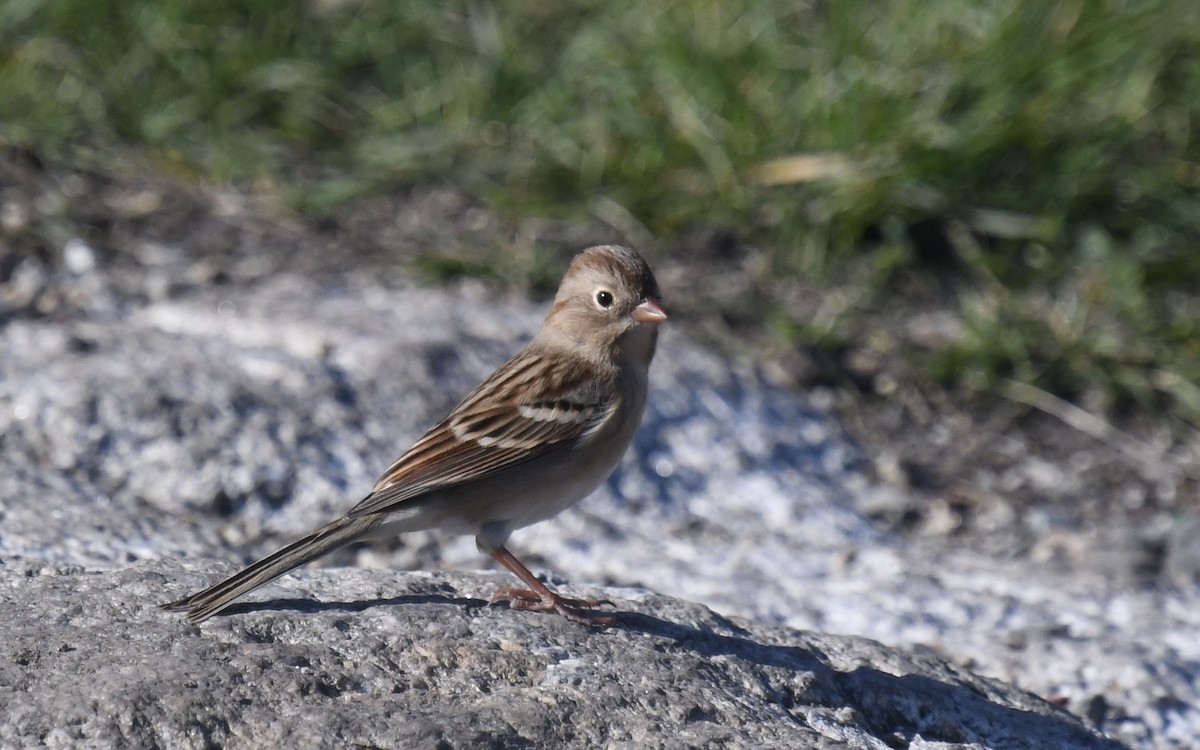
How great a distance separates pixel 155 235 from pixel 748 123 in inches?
102

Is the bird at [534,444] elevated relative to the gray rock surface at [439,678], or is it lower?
elevated

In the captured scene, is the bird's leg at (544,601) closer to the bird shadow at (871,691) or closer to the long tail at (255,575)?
the bird shadow at (871,691)

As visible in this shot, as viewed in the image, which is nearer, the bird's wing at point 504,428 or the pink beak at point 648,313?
the bird's wing at point 504,428

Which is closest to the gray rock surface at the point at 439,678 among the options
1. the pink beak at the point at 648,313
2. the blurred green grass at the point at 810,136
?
the pink beak at the point at 648,313

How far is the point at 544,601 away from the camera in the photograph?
3.68m

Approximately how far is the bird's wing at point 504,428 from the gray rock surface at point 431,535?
25 cm

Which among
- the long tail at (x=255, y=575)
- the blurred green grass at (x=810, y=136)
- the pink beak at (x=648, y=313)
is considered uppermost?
the blurred green grass at (x=810, y=136)

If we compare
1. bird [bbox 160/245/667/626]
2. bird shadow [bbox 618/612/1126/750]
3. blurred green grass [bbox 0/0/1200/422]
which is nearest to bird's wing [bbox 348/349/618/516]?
bird [bbox 160/245/667/626]

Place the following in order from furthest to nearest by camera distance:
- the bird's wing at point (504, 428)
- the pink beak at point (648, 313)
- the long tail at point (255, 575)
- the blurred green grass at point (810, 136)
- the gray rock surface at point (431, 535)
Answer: the blurred green grass at point (810, 136) → the pink beak at point (648, 313) → the bird's wing at point (504, 428) → the gray rock surface at point (431, 535) → the long tail at point (255, 575)

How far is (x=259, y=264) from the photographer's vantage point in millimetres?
6254

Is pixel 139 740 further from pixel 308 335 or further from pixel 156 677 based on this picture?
pixel 308 335

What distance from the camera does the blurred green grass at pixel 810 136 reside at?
256 inches

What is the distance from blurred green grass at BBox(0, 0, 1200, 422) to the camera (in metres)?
6.50

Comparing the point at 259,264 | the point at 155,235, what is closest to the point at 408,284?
Result: the point at 259,264
